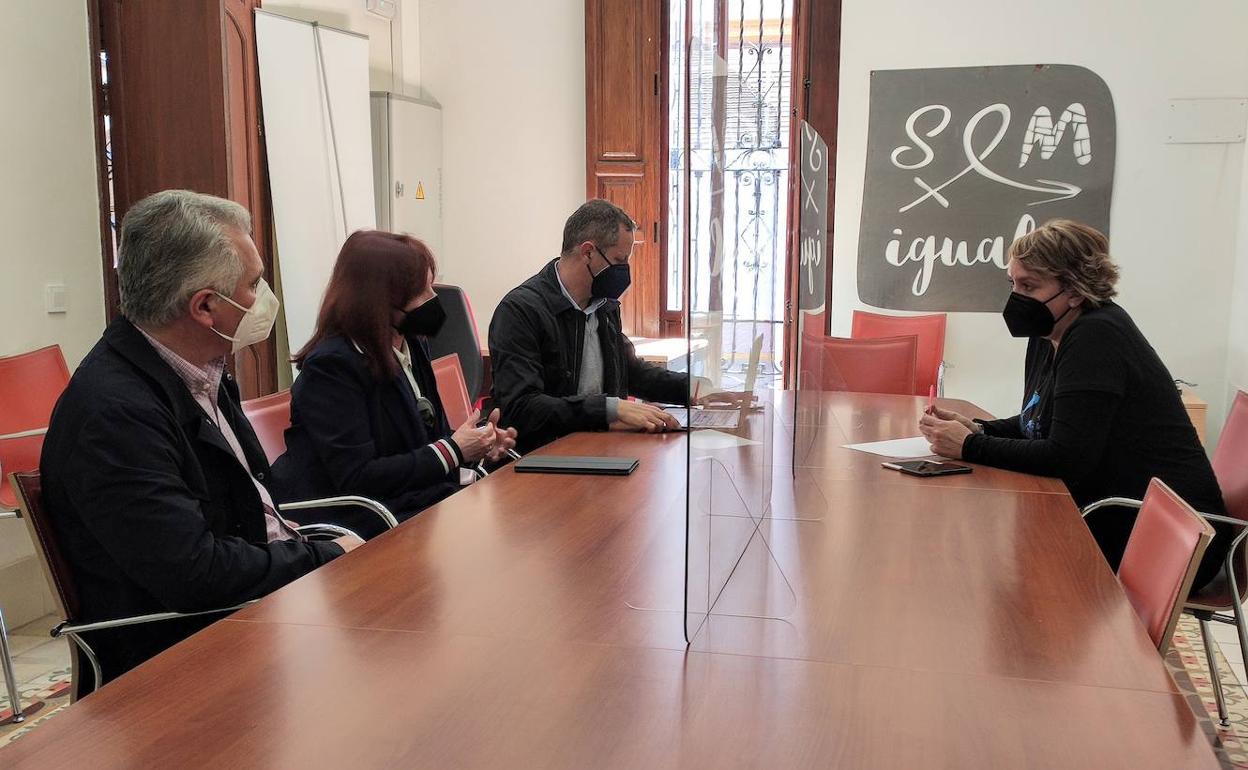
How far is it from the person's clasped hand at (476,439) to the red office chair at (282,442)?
0.86ft

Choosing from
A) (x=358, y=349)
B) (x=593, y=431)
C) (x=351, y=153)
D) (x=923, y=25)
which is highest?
(x=923, y=25)

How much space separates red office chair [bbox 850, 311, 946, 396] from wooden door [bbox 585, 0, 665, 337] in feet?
4.86

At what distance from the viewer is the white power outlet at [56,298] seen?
3975 millimetres

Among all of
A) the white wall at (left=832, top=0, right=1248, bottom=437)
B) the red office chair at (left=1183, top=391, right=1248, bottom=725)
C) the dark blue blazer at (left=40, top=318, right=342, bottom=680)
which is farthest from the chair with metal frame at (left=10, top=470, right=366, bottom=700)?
the white wall at (left=832, top=0, right=1248, bottom=437)

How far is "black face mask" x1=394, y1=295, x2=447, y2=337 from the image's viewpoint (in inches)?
104

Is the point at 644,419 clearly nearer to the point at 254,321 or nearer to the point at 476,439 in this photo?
the point at 476,439

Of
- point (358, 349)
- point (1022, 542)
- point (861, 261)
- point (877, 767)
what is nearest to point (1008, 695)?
point (877, 767)

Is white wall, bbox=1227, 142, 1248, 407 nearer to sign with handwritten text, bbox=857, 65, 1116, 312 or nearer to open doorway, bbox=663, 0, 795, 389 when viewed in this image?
sign with handwritten text, bbox=857, 65, 1116, 312

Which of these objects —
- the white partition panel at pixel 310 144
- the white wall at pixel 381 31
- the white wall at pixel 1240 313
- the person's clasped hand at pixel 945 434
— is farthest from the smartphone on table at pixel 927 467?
the white wall at pixel 381 31

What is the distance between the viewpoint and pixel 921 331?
5.21m

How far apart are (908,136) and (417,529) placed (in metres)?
4.13

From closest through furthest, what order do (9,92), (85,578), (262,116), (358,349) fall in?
(85,578) → (358,349) → (9,92) → (262,116)

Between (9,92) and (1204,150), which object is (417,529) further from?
(1204,150)

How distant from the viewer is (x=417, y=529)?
1969 millimetres
